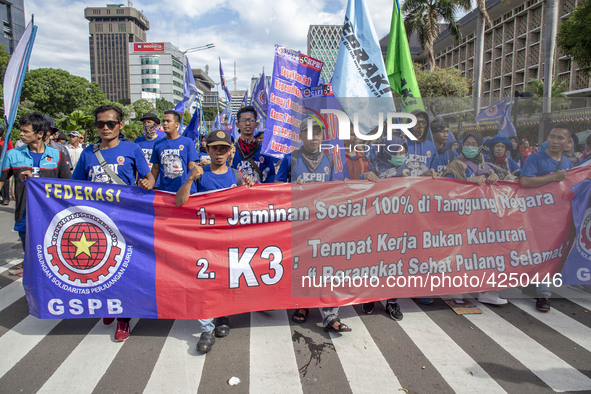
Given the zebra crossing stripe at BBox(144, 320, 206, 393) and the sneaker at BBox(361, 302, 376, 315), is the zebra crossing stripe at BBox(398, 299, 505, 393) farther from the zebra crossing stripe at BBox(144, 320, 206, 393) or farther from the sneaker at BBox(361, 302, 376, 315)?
the zebra crossing stripe at BBox(144, 320, 206, 393)

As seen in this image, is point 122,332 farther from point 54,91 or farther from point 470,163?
point 54,91

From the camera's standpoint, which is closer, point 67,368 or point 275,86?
point 67,368

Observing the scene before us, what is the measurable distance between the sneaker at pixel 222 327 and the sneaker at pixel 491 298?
2.80m

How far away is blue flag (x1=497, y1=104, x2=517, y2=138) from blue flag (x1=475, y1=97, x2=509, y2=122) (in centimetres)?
6

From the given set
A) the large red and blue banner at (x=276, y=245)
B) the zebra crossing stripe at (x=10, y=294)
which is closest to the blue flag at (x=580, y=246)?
the large red and blue banner at (x=276, y=245)

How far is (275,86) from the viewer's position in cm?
473

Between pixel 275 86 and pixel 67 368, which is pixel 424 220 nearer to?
pixel 275 86

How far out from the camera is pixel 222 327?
3.57m

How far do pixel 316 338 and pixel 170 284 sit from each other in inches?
56.7

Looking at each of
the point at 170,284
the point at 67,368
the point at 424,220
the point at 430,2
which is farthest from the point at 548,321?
the point at 430,2

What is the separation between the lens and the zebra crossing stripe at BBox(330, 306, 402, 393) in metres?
2.83

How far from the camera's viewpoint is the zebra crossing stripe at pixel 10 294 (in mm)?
4240

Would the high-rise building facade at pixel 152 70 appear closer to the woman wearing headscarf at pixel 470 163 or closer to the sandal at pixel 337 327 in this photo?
the woman wearing headscarf at pixel 470 163

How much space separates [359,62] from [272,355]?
334cm
